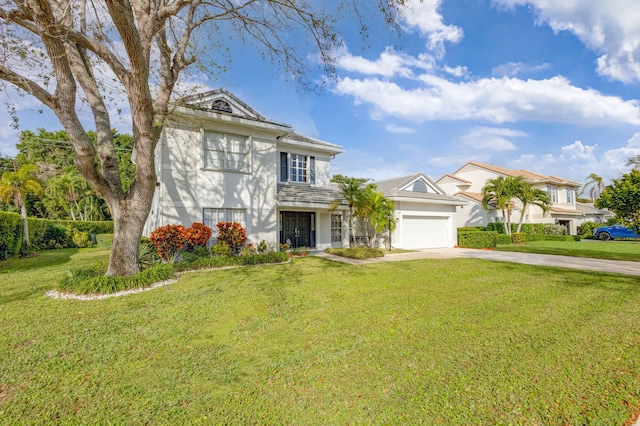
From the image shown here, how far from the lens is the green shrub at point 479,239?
19984mm

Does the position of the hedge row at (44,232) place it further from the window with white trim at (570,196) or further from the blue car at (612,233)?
the window with white trim at (570,196)

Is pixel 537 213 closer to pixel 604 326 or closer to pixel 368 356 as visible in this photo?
pixel 604 326

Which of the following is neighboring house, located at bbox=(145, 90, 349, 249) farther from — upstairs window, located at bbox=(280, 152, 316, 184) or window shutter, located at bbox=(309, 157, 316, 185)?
window shutter, located at bbox=(309, 157, 316, 185)

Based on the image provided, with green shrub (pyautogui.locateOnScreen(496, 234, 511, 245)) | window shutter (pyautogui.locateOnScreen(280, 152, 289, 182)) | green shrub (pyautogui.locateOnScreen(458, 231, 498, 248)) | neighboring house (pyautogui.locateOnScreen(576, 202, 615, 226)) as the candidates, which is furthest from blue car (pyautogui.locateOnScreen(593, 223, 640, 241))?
window shutter (pyautogui.locateOnScreen(280, 152, 289, 182))

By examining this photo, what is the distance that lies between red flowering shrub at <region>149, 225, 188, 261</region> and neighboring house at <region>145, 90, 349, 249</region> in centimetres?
156

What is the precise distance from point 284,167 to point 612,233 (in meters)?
33.8

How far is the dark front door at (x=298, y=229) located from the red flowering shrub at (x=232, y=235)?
345 cm

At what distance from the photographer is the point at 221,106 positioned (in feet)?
46.0

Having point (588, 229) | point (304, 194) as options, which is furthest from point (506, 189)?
point (304, 194)

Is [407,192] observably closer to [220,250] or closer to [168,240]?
[220,250]

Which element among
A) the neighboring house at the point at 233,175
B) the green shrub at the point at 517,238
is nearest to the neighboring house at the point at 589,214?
the green shrub at the point at 517,238

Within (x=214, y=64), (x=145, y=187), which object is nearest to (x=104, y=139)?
(x=145, y=187)

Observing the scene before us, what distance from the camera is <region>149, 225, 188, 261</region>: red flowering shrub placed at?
10500mm

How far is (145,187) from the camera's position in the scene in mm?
8570
